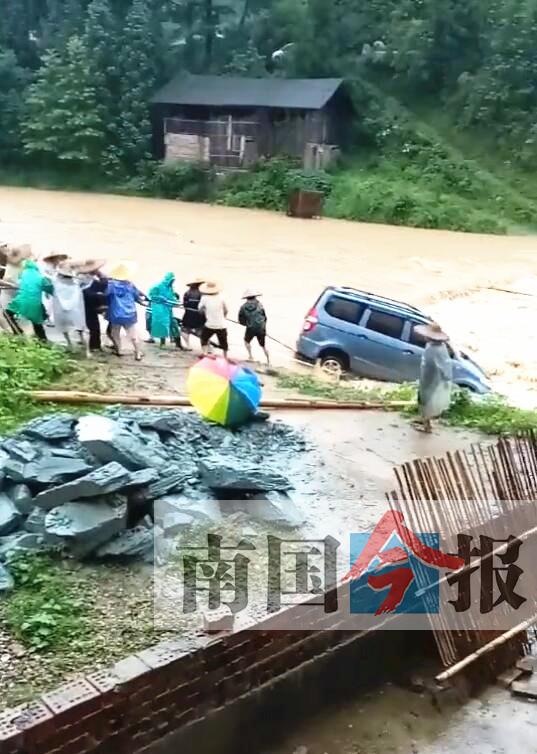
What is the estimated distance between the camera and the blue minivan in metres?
13.8

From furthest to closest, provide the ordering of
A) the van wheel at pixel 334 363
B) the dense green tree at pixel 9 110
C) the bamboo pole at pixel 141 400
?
the dense green tree at pixel 9 110 < the van wheel at pixel 334 363 < the bamboo pole at pixel 141 400

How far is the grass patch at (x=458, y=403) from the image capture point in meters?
10.5

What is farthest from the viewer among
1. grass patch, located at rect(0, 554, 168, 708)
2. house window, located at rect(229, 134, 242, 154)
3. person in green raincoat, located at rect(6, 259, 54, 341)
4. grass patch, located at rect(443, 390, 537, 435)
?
house window, located at rect(229, 134, 242, 154)

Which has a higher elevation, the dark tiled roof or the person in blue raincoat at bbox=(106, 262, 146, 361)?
the dark tiled roof

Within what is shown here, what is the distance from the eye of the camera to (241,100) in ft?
120

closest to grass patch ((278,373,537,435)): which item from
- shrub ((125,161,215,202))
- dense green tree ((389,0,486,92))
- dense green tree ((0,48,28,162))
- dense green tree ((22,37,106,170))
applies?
shrub ((125,161,215,202))

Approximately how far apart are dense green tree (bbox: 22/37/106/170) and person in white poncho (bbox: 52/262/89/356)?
26.2 metres

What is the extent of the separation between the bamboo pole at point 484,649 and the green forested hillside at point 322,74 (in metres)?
26.8

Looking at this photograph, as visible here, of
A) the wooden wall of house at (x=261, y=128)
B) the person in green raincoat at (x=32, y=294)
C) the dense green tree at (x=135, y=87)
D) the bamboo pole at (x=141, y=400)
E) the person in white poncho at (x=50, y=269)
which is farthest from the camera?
the dense green tree at (x=135, y=87)

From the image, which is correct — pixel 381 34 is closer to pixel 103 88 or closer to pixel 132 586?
pixel 103 88

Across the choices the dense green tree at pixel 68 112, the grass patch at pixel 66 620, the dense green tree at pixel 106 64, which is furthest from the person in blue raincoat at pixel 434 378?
the dense green tree at pixel 106 64

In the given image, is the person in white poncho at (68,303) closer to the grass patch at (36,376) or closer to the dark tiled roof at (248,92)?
the grass patch at (36,376)

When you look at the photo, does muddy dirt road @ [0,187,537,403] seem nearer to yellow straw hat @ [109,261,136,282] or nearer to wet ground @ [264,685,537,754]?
yellow straw hat @ [109,261,136,282]

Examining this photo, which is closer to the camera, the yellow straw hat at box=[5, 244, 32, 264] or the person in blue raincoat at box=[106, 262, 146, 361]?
the person in blue raincoat at box=[106, 262, 146, 361]
